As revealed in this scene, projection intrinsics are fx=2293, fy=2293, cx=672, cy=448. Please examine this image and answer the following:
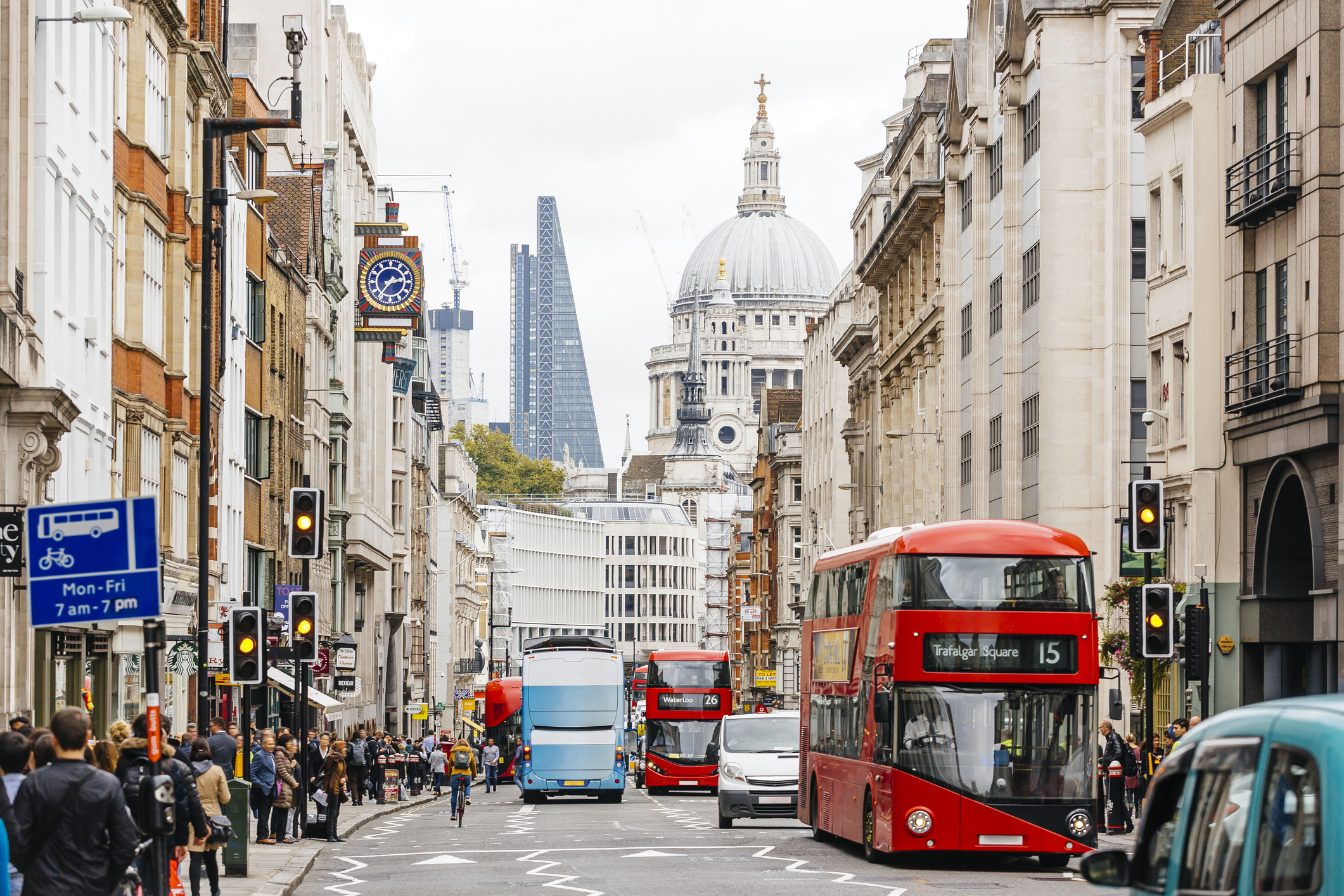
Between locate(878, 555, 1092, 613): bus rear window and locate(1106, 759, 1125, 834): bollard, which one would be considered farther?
locate(1106, 759, 1125, 834): bollard

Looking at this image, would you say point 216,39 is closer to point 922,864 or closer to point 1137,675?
point 1137,675

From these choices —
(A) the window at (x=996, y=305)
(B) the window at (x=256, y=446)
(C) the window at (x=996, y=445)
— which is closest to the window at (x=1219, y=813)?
(B) the window at (x=256, y=446)

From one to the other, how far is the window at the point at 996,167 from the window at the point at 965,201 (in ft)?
8.29

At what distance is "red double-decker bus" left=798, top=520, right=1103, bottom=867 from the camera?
81.1 ft

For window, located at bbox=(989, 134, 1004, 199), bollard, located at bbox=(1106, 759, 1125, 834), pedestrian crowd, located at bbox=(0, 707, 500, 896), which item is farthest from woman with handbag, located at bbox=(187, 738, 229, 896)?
window, located at bbox=(989, 134, 1004, 199)

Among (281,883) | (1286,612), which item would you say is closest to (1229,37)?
(1286,612)

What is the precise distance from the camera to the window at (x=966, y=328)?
64.4 meters

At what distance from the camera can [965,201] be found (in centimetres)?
6625

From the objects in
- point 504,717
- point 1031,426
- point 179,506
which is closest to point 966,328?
point 1031,426

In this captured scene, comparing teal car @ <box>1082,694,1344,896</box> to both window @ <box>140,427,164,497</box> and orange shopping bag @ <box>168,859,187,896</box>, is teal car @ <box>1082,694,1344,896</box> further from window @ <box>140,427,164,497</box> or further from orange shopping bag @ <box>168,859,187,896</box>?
window @ <box>140,427,164,497</box>

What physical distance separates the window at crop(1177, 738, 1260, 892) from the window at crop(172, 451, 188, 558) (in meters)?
31.8

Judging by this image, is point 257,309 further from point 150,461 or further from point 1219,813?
point 1219,813

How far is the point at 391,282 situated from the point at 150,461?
35.4m

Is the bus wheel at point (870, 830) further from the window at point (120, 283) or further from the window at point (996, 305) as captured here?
the window at point (996, 305)
